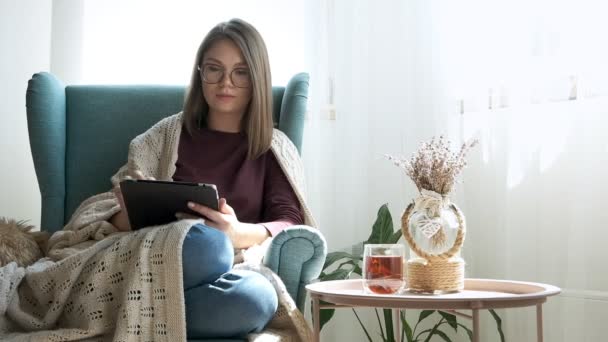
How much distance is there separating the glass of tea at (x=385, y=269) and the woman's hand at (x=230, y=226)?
38cm

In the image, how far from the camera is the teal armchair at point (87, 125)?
85.8 inches

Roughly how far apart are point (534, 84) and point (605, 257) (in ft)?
1.67

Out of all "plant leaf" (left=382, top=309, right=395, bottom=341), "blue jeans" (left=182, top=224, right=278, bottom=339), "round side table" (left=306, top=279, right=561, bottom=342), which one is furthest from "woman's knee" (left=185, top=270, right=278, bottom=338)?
"plant leaf" (left=382, top=309, right=395, bottom=341)

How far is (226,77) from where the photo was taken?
209 cm

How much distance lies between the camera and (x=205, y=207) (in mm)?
1641

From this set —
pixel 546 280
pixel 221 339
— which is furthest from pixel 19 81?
pixel 546 280

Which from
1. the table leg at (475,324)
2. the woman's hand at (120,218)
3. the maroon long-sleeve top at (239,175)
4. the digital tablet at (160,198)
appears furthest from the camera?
the maroon long-sleeve top at (239,175)

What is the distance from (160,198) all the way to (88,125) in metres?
0.77

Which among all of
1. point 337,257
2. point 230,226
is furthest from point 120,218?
point 337,257

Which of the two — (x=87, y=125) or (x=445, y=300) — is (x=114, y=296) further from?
(x=87, y=125)

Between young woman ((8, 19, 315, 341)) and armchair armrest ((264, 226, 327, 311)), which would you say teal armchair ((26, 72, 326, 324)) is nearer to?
young woman ((8, 19, 315, 341))

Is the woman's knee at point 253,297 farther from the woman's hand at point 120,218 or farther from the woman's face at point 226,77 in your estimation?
the woman's face at point 226,77

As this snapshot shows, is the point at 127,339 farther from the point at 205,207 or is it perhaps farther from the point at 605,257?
the point at 605,257

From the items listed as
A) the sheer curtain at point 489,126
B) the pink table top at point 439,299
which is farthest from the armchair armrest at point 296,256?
the sheer curtain at point 489,126
